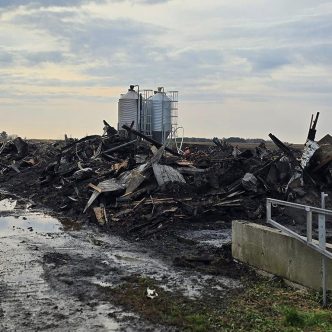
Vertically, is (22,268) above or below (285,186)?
below

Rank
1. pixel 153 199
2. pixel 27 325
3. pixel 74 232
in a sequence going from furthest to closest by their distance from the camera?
pixel 153 199
pixel 74 232
pixel 27 325

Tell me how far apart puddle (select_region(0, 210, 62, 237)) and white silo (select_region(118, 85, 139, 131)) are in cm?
1338

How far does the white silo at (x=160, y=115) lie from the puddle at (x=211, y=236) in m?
16.4

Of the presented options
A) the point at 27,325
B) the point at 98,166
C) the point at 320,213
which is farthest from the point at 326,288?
the point at 98,166

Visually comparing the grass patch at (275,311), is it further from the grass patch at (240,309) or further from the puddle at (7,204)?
the puddle at (7,204)

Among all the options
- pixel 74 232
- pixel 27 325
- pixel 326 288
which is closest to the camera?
pixel 27 325

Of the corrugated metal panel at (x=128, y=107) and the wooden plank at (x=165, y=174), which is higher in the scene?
the corrugated metal panel at (x=128, y=107)

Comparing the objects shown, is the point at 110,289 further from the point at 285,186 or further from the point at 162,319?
the point at 285,186

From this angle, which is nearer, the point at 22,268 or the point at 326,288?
the point at 326,288

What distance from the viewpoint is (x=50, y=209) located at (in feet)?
60.5

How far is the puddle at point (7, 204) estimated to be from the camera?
18.5 meters

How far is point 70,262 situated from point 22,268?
1.01 m

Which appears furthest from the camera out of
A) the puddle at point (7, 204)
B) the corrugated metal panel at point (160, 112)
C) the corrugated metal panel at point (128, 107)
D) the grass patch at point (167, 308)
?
the corrugated metal panel at point (160, 112)

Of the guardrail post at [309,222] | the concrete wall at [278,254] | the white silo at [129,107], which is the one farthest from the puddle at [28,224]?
the white silo at [129,107]
